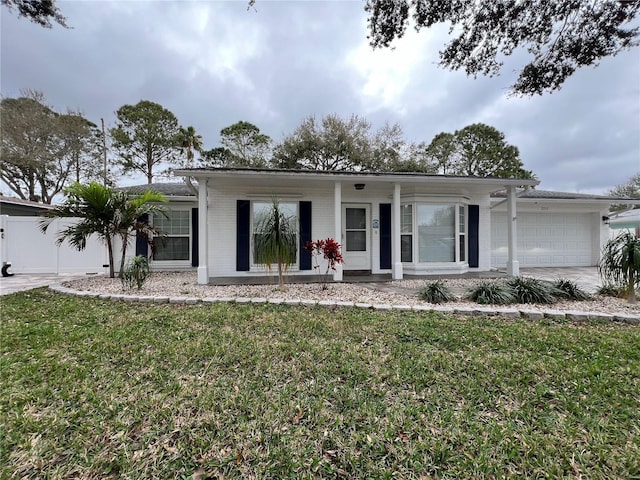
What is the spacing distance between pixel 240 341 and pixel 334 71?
12220 mm

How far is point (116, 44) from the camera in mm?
8594

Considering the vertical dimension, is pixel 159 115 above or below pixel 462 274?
above

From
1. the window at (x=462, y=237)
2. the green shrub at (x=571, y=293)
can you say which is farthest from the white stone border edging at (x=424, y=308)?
the window at (x=462, y=237)

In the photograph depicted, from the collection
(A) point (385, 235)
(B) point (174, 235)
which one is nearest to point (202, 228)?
(B) point (174, 235)

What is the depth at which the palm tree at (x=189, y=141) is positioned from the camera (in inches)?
697

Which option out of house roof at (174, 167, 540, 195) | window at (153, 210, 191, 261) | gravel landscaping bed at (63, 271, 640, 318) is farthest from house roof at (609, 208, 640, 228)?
window at (153, 210, 191, 261)

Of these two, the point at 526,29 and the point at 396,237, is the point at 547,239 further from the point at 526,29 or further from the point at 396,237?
the point at 526,29

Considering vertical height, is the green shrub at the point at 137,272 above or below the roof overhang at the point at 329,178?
below

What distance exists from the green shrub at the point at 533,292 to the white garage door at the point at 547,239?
18.6 ft

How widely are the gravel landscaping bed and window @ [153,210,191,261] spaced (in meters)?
A: 1.95

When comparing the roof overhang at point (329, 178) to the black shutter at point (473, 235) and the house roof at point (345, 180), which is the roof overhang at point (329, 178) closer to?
the house roof at point (345, 180)

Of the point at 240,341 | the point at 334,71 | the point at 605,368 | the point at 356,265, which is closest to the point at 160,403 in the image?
the point at 240,341

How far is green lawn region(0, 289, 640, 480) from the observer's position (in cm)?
159

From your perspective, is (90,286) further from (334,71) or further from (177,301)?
(334,71)
